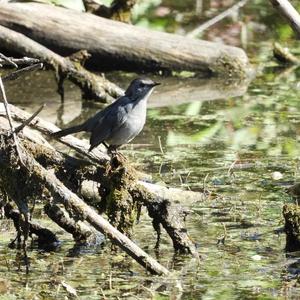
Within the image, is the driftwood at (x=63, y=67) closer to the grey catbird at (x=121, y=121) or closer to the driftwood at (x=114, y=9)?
the driftwood at (x=114, y=9)

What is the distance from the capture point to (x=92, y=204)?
7543 mm

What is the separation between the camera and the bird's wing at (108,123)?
7.63 metres

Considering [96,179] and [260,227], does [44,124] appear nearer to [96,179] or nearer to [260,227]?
[96,179]

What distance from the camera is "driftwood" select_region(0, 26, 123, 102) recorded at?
37.0ft

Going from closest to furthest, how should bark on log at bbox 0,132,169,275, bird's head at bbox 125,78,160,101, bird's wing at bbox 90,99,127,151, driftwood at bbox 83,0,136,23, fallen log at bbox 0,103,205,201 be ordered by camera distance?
bark on log at bbox 0,132,169,275 → fallen log at bbox 0,103,205,201 → bird's wing at bbox 90,99,127,151 → bird's head at bbox 125,78,160,101 → driftwood at bbox 83,0,136,23

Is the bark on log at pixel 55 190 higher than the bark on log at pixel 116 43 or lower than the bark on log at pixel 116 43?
higher

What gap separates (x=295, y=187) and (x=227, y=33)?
309 inches

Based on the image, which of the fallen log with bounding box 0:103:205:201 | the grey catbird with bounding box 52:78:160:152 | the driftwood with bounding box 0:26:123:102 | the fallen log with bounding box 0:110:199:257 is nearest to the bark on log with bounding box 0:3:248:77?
the driftwood with bounding box 0:26:123:102

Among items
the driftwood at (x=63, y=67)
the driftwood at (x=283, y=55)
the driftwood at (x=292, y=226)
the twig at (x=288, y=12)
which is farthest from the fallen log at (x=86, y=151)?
the driftwood at (x=283, y=55)

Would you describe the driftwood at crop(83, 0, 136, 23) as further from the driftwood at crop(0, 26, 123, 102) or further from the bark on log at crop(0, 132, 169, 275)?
the bark on log at crop(0, 132, 169, 275)

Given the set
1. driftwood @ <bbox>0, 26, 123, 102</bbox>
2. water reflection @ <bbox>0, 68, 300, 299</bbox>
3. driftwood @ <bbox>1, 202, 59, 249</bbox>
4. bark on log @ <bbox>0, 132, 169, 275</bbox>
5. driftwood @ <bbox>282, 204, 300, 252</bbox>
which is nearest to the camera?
bark on log @ <bbox>0, 132, 169, 275</bbox>

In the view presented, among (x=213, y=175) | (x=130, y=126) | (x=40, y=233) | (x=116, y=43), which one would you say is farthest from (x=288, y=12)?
(x=116, y=43)

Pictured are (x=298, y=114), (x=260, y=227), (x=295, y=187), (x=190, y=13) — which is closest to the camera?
(x=260, y=227)

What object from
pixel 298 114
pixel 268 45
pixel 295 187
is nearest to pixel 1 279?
pixel 295 187
